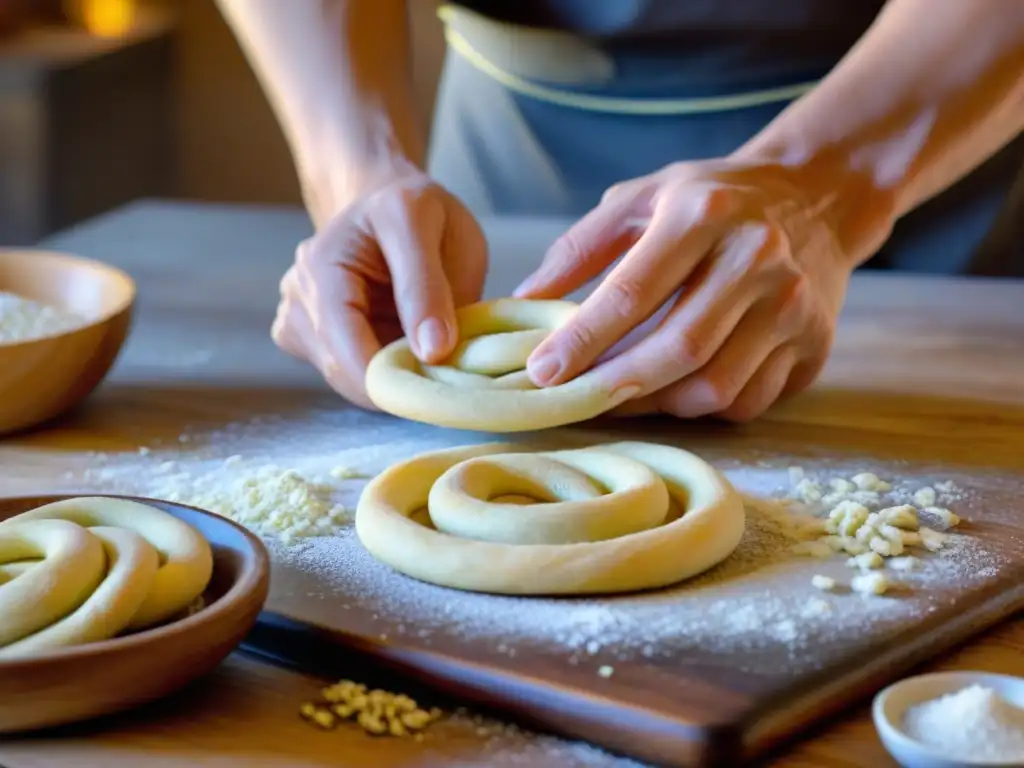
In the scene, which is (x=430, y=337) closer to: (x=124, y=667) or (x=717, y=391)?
(x=717, y=391)

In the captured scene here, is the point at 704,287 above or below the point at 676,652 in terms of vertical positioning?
above

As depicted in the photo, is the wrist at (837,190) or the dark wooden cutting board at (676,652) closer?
the dark wooden cutting board at (676,652)

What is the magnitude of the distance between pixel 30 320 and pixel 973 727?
95cm

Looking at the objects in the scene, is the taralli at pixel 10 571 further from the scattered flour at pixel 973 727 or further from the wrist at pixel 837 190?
the wrist at pixel 837 190

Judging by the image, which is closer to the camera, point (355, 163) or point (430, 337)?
point (430, 337)

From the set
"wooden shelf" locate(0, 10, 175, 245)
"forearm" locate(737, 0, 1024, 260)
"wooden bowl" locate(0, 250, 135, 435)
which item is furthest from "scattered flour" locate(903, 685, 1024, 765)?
"wooden shelf" locate(0, 10, 175, 245)

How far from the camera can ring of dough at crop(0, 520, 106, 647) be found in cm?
74

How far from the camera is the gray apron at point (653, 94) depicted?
1.69m

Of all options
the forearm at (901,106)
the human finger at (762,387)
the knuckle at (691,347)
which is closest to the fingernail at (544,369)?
the knuckle at (691,347)

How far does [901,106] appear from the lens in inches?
53.6

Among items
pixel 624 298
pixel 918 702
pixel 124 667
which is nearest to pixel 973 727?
pixel 918 702

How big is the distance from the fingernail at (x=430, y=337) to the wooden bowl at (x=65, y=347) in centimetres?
31

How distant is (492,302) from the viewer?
1.26 metres

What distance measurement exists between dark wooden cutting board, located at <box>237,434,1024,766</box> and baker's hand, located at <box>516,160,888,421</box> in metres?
0.27
